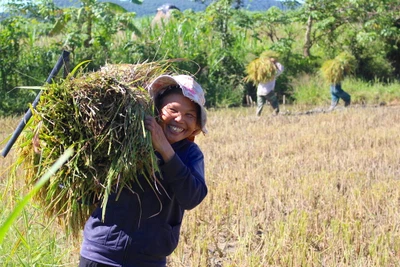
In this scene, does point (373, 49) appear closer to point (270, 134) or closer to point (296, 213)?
point (270, 134)

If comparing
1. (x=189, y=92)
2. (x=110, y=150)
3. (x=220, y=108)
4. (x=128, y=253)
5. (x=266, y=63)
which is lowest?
(x=220, y=108)

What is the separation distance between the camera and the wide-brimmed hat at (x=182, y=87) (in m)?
2.38

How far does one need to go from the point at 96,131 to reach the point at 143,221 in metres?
0.46

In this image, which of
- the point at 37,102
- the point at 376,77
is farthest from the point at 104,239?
the point at 376,77

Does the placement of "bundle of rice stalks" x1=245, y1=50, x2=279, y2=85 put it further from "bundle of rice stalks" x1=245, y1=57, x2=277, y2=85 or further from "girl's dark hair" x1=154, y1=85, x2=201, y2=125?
"girl's dark hair" x1=154, y1=85, x2=201, y2=125

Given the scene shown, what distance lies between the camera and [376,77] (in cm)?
1495

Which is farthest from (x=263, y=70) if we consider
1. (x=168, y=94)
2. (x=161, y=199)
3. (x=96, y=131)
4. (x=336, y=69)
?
(x=96, y=131)

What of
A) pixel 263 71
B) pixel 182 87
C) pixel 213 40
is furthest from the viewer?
pixel 213 40

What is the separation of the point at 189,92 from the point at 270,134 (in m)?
6.39

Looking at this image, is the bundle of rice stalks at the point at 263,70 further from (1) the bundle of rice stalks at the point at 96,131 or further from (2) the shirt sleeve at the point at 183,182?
(1) the bundle of rice stalks at the point at 96,131

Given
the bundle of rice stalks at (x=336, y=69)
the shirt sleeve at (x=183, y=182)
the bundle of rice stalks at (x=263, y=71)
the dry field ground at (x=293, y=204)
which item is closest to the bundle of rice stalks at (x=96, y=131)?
the shirt sleeve at (x=183, y=182)

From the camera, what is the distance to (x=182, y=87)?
2.37 m

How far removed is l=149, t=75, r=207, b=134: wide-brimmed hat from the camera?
7.80 ft

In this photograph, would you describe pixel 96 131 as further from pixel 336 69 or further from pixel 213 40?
pixel 213 40
